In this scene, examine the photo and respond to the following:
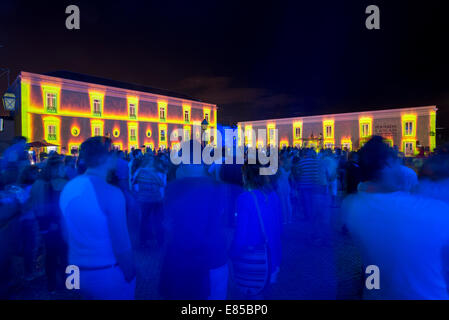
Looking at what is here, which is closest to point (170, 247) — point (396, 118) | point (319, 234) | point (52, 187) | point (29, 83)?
point (52, 187)

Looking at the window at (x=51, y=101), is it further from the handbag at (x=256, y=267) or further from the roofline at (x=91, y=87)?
the handbag at (x=256, y=267)

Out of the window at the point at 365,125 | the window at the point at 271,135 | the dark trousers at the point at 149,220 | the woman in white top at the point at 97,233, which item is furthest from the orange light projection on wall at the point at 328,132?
the woman in white top at the point at 97,233

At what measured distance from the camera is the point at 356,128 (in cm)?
3994

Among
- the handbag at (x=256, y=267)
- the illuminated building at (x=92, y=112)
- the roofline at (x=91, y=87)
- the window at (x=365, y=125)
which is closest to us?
the handbag at (x=256, y=267)

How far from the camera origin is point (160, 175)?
5.89 meters

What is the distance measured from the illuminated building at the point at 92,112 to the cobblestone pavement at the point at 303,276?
1723 cm

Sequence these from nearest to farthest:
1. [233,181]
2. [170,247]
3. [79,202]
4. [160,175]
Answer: [79,202]
[170,247]
[233,181]
[160,175]

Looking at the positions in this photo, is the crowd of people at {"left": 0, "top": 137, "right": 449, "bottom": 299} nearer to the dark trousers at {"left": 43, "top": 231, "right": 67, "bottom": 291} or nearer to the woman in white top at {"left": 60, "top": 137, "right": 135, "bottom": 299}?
the woman in white top at {"left": 60, "top": 137, "right": 135, "bottom": 299}

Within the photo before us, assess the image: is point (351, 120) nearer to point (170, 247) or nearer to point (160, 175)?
point (160, 175)

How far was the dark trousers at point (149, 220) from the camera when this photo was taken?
593 centimetres
